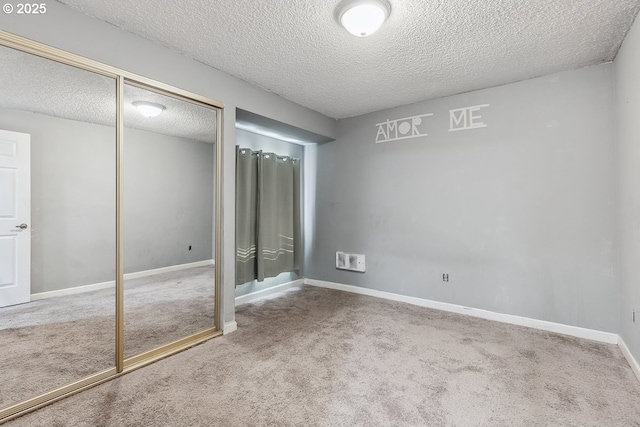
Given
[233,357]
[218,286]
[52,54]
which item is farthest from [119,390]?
[52,54]

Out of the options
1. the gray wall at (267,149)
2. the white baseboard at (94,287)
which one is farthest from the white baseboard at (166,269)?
the gray wall at (267,149)

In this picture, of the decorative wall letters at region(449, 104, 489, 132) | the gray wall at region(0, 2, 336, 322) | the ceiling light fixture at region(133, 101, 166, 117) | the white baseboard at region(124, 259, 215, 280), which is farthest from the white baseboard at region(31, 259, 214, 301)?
the decorative wall letters at region(449, 104, 489, 132)

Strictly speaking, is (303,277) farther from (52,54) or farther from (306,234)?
(52,54)

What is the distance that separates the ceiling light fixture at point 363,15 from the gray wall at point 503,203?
6.30 feet

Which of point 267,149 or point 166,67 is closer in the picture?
point 166,67

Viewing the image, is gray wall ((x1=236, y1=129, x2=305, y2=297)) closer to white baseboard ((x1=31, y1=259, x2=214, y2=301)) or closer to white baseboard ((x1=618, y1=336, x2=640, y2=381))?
white baseboard ((x1=31, y1=259, x2=214, y2=301))

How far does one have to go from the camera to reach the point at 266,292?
4160mm

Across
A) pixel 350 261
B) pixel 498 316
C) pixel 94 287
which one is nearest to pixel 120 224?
pixel 94 287

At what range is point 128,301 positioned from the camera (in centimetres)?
231

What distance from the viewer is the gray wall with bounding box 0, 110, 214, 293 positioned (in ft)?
6.51

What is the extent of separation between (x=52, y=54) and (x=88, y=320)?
1.83 meters

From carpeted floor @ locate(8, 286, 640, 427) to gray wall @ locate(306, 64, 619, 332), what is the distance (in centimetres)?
50

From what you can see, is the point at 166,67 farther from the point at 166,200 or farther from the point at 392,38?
the point at 392,38

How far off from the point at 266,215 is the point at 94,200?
2.15 metres
